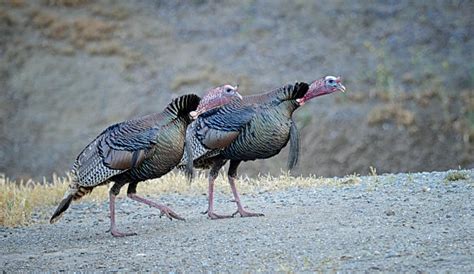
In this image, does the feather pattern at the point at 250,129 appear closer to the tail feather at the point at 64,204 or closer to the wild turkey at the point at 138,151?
the wild turkey at the point at 138,151

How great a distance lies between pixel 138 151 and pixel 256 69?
→ 1736 cm

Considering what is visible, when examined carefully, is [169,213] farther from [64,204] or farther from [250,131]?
[250,131]

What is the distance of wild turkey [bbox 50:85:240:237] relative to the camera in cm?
1052

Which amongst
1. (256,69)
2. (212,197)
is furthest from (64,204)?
(256,69)

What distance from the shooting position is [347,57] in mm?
27781

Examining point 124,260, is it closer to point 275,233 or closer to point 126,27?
point 275,233

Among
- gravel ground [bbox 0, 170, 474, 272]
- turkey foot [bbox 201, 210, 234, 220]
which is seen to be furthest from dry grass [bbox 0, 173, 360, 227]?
turkey foot [bbox 201, 210, 234, 220]

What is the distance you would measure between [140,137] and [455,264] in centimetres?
372

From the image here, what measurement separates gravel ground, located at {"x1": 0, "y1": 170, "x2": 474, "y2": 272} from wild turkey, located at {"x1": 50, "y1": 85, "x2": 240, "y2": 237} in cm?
61

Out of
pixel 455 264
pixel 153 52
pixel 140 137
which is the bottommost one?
pixel 455 264

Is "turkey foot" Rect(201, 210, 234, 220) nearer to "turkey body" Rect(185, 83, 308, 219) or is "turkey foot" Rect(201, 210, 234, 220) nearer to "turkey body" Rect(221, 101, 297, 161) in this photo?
"turkey body" Rect(185, 83, 308, 219)

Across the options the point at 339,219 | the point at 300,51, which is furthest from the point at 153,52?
the point at 339,219

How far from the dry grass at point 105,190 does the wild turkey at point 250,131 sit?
193 cm

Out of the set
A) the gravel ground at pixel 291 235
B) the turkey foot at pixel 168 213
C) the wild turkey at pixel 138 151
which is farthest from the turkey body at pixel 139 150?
the gravel ground at pixel 291 235
